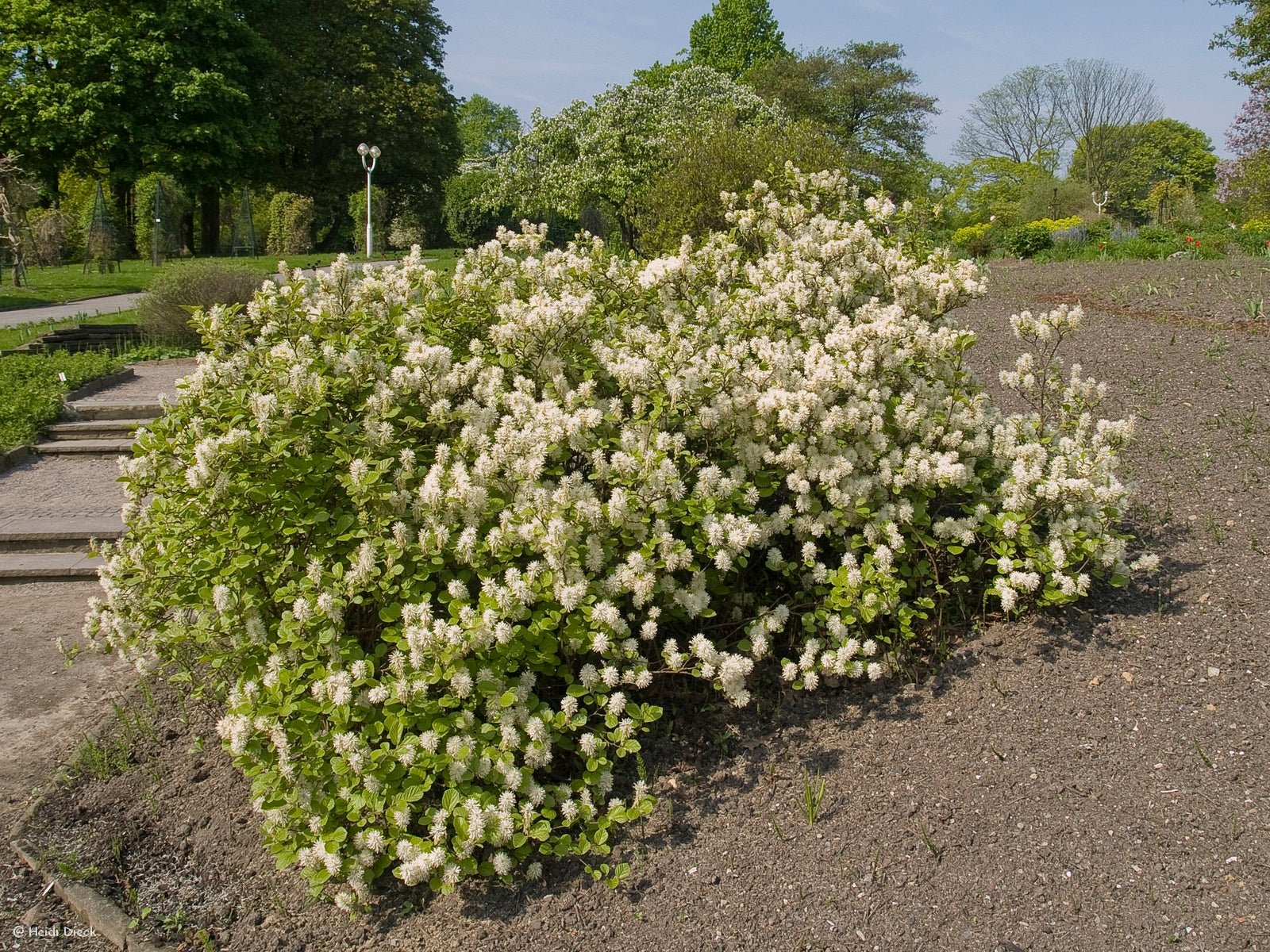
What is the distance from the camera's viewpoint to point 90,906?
2912 millimetres

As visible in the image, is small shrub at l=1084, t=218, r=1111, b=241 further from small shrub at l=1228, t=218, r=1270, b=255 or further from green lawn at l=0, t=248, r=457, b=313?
green lawn at l=0, t=248, r=457, b=313

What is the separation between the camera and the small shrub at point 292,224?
2878 cm

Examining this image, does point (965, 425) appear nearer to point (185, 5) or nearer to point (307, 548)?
point (307, 548)

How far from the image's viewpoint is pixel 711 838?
3.01 m

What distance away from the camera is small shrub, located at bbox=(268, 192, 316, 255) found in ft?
94.4

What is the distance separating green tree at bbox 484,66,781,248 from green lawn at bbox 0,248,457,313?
3425 millimetres

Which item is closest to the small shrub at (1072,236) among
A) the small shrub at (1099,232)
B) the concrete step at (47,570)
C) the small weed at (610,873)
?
the small shrub at (1099,232)

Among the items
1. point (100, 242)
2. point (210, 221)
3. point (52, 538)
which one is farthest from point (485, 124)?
point (52, 538)

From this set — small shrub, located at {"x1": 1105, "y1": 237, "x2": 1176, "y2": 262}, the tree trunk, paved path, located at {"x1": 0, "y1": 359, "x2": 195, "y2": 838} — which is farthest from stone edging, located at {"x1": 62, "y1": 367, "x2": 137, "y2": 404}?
the tree trunk

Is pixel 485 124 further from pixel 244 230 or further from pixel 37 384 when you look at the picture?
pixel 37 384

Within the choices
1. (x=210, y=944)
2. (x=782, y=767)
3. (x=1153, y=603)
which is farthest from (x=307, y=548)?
(x=1153, y=603)

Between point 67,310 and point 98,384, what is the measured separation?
6.70 metres

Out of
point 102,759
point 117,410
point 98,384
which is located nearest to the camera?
point 102,759

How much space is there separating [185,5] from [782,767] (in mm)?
29089
